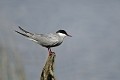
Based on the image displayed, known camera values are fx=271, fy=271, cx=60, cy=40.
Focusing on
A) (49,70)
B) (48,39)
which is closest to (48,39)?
(48,39)

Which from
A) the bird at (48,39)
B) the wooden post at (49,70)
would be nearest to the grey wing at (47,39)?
the bird at (48,39)

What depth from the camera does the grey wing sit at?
12992mm

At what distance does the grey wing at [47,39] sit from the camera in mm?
12992

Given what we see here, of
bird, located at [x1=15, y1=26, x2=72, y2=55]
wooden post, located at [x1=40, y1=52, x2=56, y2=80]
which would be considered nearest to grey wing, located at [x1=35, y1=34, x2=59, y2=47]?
bird, located at [x1=15, y1=26, x2=72, y2=55]

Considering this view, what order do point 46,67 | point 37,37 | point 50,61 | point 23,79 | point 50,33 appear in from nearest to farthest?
1. point 23,79
2. point 46,67
3. point 50,61
4. point 37,37
5. point 50,33

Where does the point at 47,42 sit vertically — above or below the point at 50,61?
above

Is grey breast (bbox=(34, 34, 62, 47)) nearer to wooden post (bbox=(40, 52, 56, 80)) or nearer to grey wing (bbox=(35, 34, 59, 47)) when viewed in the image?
grey wing (bbox=(35, 34, 59, 47))

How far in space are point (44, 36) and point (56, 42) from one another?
2.69ft

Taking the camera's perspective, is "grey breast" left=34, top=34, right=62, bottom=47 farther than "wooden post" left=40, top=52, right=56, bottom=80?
Yes

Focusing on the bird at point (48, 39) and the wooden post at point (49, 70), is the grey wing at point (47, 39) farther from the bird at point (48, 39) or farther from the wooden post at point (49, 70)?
the wooden post at point (49, 70)

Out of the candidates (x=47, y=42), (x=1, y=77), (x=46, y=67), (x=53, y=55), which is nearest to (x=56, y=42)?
(x=47, y=42)

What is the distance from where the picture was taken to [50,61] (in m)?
7.58

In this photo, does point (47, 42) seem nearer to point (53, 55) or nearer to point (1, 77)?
point (53, 55)

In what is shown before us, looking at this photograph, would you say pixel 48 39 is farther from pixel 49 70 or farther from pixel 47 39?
pixel 49 70
